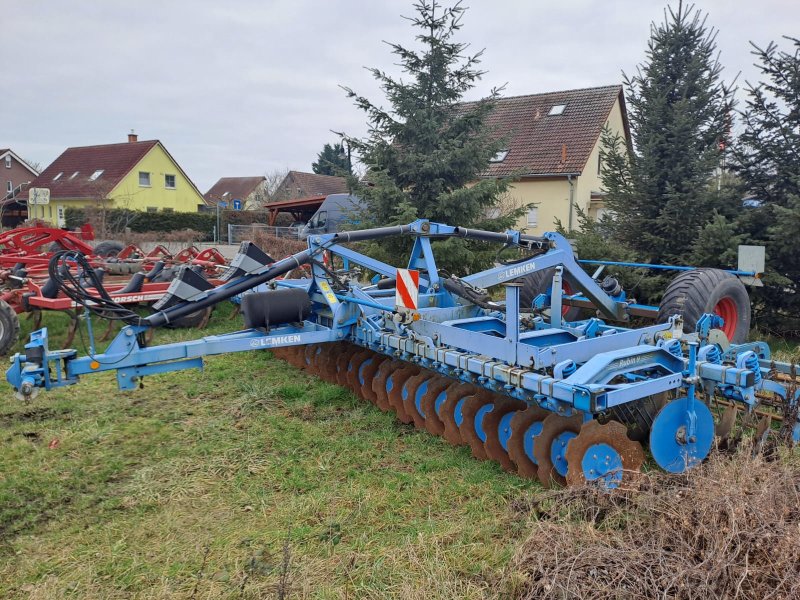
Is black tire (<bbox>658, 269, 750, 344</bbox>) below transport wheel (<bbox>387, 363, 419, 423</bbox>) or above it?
above

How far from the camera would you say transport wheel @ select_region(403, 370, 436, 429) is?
4.98m

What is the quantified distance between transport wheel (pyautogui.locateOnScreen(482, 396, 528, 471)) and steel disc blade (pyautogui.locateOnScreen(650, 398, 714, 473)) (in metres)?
0.90

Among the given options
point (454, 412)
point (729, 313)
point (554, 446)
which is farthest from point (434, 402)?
point (729, 313)

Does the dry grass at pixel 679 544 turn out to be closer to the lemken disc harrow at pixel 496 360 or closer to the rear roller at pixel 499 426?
the lemken disc harrow at pixel 496 360

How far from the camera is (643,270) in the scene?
8.20 metres

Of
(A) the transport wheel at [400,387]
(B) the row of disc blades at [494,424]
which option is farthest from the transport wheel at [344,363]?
(A) the transport wheel at [400,387]

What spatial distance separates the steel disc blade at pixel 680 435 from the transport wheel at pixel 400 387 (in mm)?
2091

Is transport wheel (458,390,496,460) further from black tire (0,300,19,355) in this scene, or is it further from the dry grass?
black tire (0,300,19,355)

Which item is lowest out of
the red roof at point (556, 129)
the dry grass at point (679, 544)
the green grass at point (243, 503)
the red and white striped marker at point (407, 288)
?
the green grass at point (243, 503)

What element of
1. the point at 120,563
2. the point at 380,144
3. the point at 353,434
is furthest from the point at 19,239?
the point at 120,563

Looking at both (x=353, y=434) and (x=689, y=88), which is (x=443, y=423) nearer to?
(x=353, y=434)

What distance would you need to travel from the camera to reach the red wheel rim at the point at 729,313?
19.7 ft

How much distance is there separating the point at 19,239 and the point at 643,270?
10.0 meters

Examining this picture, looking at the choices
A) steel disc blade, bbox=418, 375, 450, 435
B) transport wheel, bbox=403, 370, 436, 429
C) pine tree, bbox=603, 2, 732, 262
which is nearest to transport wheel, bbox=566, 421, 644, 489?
steel disc blade, bbox=418, 375, 450, 435
